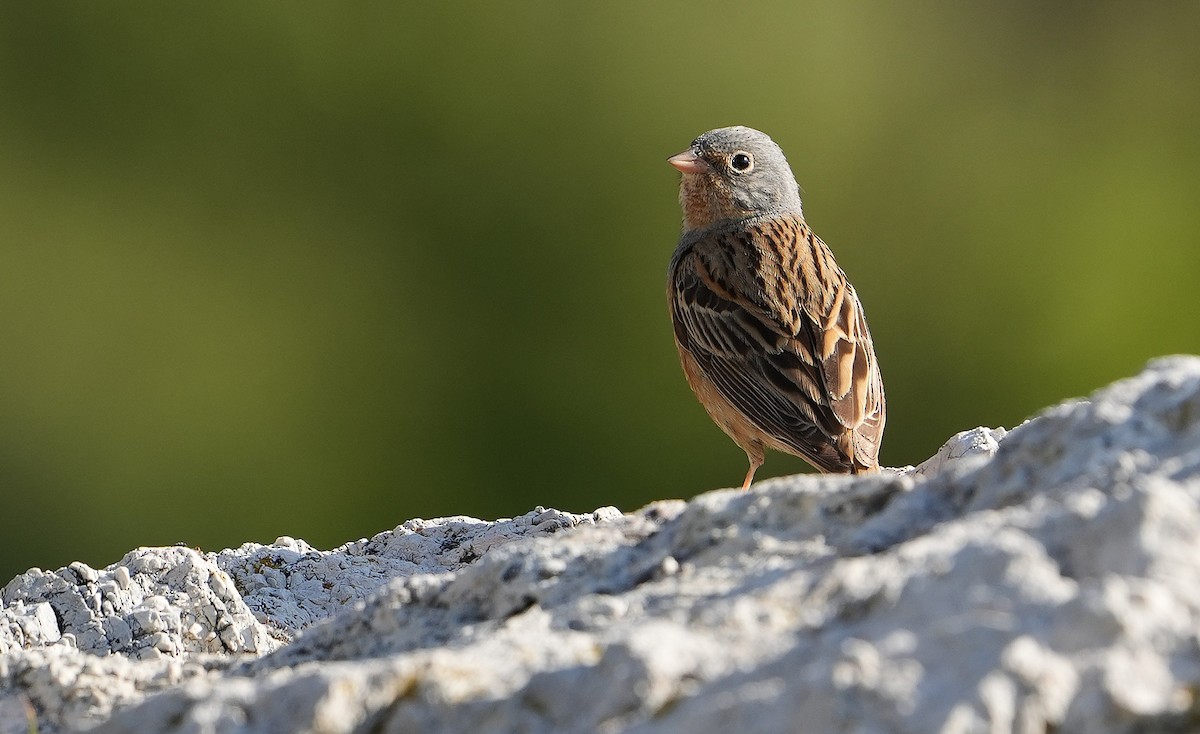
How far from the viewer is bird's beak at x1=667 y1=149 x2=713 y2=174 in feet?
23.6

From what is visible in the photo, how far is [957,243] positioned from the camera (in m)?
12.3

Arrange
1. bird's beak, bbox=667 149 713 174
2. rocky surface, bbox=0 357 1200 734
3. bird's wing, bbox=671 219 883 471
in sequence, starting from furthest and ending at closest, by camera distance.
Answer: bird's beak, bbox=667 149 713 174 → bird's wing, bbox=671 219 883 471 → rocky surface, bbox=0 357 1200 734

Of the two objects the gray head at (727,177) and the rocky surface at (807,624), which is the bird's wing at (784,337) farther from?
the rocky surface at (807,624)

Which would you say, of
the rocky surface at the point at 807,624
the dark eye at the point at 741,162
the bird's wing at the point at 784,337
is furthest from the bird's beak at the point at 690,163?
the rocky surface at the point at 807,624

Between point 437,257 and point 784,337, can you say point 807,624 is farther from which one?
point 437,257

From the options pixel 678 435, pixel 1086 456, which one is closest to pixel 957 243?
pixel 678 435

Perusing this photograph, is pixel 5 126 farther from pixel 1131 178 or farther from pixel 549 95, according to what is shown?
pixel 1131 178

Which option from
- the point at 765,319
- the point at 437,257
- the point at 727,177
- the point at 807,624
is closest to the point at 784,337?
the point at 765,319

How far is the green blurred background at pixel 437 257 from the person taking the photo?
10609mm

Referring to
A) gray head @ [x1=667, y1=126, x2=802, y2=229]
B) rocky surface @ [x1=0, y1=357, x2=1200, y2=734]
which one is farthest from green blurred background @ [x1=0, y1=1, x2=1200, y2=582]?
rocky surface @ [x1=0, y1=357, x2=1200, y2=734]

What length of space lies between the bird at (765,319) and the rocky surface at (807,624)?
3604 millimetres

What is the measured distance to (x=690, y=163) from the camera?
720 centimetres

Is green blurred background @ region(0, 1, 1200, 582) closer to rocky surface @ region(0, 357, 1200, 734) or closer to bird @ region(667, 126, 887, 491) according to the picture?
bird @ region(667, 126, 887, 491)

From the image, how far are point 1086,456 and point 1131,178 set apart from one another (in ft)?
37.1
